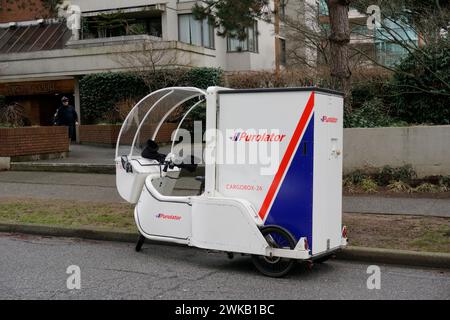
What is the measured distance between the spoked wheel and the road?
109mm

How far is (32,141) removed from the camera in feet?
54.5

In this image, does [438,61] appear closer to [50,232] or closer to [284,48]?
[50,232]

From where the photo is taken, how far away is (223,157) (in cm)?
663

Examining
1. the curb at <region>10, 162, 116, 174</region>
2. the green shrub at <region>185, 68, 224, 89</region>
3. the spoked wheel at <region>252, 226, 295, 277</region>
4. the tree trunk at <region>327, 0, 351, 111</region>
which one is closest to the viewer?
the spoked wheel at <region>252, 226, 295, 277</region>

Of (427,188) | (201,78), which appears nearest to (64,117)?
(201,78)

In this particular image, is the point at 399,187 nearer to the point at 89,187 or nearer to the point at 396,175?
the point at 396,175

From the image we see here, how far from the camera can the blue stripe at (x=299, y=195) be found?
609 cm

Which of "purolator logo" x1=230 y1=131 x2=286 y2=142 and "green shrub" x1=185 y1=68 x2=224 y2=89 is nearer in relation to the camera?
"purolator logo" x1=230 y1=131 x2=286 y2=142

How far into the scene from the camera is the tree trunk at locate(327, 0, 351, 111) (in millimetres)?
10891

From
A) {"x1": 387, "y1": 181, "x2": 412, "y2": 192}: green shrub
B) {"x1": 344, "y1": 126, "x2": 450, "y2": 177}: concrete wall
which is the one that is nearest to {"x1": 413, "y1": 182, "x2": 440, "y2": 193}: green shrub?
{"x1": 387, "y1": 181, "x2": 412, "y2": 192}: green shrub

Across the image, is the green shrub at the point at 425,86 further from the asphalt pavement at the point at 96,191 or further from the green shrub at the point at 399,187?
the asphalt pavement at the point at 96,191

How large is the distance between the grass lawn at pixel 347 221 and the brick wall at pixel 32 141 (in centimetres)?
504

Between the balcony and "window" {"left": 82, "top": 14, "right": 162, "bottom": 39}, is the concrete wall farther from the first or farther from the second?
"window" {"left": 82, "top": 14, "right": 162, "bottom": 39}
